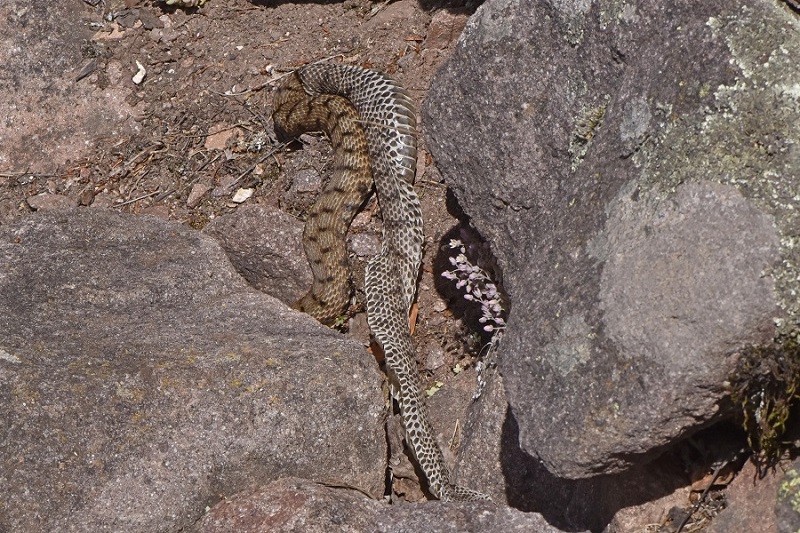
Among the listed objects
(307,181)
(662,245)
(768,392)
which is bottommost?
(307,181)

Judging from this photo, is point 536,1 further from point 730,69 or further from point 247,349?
point 247,349

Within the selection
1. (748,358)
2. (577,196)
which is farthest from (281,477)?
(748,358)

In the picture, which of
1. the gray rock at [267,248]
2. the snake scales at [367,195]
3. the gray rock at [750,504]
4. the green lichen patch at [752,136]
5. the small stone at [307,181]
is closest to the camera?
the green lichen patch at [752,136]

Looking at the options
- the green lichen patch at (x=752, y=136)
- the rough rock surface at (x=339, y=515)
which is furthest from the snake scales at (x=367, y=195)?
the green lichen patch at (x=752, y=136)

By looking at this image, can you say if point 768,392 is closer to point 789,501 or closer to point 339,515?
point 789,501

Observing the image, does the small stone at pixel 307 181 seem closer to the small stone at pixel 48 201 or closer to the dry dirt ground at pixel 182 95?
the dry dirt ground at pixel 182 95

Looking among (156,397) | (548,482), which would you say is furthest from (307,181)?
(548,482)

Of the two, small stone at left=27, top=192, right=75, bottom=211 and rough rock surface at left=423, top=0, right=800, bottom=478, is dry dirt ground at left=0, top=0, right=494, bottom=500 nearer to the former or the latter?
small stone at left=27, top=192, right=75, bottom=211
